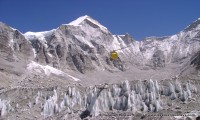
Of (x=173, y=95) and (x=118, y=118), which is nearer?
(x=118, y=118)

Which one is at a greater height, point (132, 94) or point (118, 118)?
point (132, 94)

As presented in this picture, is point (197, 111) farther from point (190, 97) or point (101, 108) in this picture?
point (101, 108)

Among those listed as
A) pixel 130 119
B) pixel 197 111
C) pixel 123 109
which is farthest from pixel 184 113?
pixel 123 109

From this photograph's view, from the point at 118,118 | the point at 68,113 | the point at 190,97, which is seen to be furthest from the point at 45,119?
the point at 190,97

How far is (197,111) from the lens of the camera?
161750 millimetres

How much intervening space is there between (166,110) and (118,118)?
2048 centimetres

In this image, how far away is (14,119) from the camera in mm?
193625

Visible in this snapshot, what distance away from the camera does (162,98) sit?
190 m

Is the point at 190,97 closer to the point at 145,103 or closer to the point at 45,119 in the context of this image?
the point at 145,103

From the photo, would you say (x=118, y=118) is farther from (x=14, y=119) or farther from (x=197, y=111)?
(x=14, y=119)

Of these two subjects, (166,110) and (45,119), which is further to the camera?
(45,119)

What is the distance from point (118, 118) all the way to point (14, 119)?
53212 mm

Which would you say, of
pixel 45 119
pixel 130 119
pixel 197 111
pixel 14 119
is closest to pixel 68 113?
pixel 45 119

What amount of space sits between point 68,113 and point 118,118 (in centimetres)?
3190
